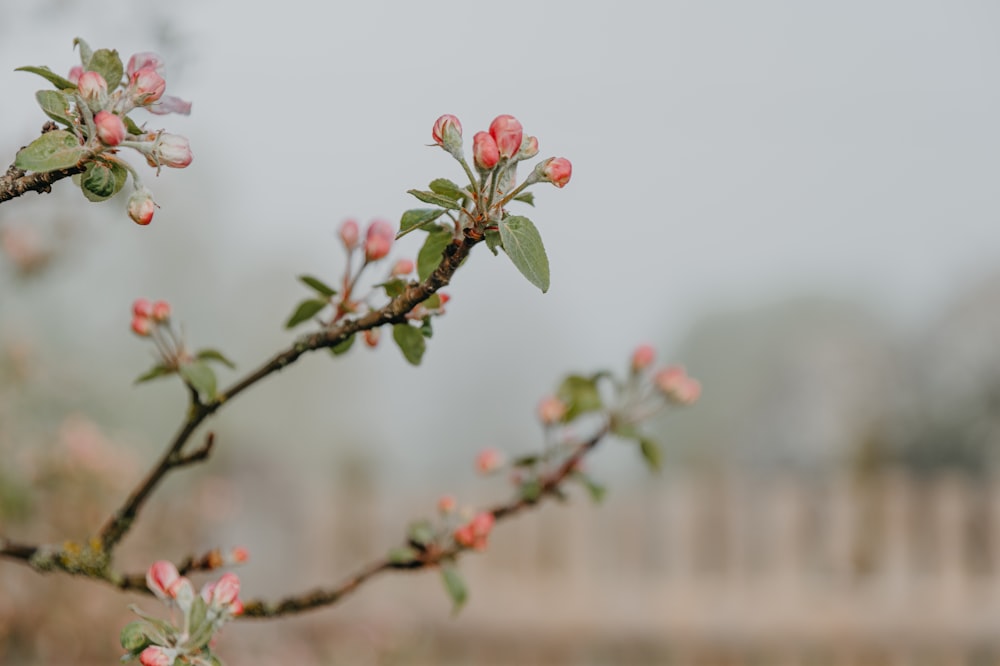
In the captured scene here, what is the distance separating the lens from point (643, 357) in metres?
0.82

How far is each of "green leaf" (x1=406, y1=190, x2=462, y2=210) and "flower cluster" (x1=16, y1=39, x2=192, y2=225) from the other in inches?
4.1

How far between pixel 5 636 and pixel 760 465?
3.21 metres

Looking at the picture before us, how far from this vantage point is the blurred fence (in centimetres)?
302

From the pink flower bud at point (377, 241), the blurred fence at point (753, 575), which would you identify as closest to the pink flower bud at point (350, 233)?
the pink flower bud at point (377, 241)

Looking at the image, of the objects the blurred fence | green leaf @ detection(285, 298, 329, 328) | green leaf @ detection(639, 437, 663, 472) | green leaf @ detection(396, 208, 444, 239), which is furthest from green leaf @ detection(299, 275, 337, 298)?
the blurred fence

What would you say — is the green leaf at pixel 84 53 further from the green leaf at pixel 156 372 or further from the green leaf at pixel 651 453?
the green leaf at pixel 651 453

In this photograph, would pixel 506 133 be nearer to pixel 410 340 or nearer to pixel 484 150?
pixel 484 150

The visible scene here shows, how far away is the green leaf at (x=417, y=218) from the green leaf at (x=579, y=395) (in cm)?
33

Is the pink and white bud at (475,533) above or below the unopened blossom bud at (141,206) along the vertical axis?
below

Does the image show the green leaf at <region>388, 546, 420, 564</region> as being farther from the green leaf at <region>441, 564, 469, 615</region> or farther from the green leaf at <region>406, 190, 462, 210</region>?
the green leaf at <region>406, 190, 462, 210</region>

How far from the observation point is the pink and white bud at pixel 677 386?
81 cm

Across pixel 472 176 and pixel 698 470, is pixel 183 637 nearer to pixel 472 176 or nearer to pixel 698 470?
pixel 472 176

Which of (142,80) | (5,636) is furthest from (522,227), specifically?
(5,636)

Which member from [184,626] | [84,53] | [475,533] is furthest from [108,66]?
[475,533]
